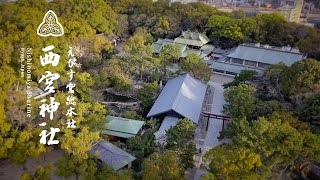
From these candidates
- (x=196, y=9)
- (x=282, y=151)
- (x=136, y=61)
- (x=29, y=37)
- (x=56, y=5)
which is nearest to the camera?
(x=282, y=151)

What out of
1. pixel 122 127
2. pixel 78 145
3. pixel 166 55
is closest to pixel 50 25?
pixel 122 127

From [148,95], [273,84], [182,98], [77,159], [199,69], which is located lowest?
[77,159]

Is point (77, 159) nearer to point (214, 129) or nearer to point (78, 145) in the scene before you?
point (78, 145)

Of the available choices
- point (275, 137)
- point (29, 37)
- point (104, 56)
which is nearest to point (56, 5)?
point (104, 56)

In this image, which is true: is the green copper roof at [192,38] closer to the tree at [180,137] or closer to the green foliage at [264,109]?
the green foliage at [264,109]

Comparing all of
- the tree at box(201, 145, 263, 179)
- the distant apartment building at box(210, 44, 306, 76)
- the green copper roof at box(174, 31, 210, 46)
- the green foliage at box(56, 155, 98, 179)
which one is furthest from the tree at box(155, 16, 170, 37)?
the tree at box(201, 145, 263, 179)

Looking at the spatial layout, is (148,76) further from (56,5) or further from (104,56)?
(56,5)
